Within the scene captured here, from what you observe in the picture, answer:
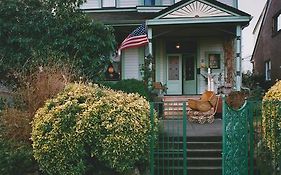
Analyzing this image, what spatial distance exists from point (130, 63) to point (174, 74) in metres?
2.45

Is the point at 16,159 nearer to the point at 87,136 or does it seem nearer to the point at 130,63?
the point at 87,136

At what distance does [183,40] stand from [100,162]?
13.1 meters

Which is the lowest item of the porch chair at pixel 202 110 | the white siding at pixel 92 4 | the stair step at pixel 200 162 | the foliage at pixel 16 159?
the stair step at pixel 200 162

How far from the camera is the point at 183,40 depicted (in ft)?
65.4

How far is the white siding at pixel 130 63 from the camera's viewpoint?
19.4 metres

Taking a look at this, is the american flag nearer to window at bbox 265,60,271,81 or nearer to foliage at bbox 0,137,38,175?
foliage at bbox 0,137,38,175

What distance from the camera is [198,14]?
1703cm

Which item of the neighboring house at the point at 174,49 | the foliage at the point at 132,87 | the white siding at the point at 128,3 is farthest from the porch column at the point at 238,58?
the white siding at the point at 128,3

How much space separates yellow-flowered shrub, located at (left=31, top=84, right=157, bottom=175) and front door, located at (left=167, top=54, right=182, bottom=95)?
38.9 ft

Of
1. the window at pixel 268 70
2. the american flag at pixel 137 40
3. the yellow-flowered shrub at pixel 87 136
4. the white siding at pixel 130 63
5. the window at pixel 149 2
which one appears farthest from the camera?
the window at pixel 268 70

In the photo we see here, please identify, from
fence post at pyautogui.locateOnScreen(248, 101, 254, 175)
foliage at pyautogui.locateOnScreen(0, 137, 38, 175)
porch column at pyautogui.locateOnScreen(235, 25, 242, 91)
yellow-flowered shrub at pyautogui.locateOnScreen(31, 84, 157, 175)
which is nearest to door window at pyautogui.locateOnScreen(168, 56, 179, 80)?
porch column at pyautogui.locateOnScreen(235, 25, 242, 91)

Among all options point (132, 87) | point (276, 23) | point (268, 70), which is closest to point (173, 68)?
point (132, 87)

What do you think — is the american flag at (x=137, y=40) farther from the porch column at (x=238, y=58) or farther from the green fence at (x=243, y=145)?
the green fence at (x=243, y=145)

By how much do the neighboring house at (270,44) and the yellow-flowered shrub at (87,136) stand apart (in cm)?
1602
